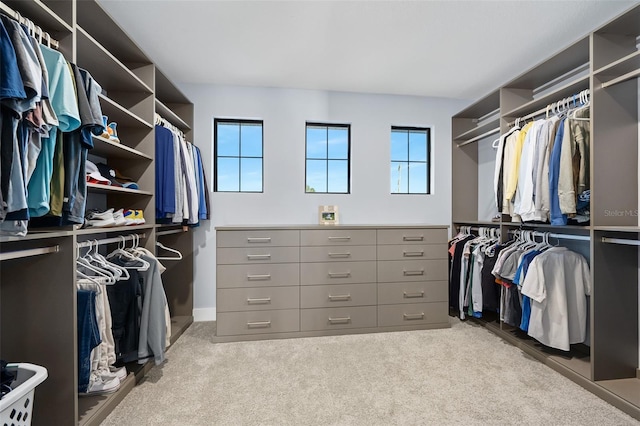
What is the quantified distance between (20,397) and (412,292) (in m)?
2.65

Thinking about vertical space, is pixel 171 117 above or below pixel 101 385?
above

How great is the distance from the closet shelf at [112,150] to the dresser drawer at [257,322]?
1.44 m

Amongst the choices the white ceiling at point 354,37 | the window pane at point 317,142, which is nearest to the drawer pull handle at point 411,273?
the window pane at point 317,142

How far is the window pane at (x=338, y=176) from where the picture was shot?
11.4 feet

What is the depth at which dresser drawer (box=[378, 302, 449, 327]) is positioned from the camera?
2767 mm

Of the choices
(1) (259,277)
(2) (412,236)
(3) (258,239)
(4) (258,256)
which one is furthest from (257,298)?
(2) (412,236)

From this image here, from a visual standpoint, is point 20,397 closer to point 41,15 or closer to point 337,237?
point 41,15

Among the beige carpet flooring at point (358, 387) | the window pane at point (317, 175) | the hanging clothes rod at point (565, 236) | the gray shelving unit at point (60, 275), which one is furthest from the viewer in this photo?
the window pane at point (317, 175)

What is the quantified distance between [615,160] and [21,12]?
10.8 ft

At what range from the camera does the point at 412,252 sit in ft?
9.27

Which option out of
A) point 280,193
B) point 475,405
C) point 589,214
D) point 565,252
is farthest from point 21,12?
point 565,252

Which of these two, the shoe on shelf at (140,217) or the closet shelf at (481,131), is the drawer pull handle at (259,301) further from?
the closet shelf at (481,131)

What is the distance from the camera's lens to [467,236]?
3174 mm

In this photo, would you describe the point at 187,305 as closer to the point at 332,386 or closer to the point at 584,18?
the point at 332,386
